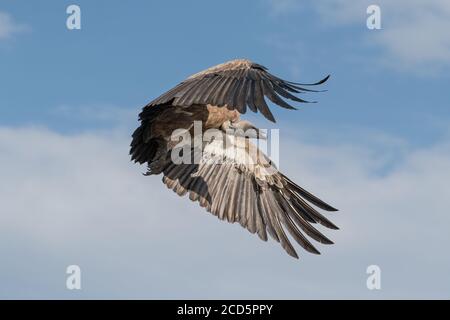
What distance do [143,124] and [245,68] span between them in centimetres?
216

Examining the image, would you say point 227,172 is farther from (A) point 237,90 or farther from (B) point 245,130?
(A) point 237,90

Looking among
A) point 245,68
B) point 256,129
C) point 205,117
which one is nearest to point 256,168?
point 256,129

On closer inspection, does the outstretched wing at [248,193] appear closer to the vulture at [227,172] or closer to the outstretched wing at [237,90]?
the vulture at [227,172]

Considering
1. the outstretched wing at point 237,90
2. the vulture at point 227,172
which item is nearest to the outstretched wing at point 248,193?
the vulture at point 227,172

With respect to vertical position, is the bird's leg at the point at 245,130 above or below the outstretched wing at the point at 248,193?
above

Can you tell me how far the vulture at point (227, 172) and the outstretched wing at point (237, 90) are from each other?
0.60 metres

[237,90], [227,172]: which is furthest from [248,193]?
[237,90]

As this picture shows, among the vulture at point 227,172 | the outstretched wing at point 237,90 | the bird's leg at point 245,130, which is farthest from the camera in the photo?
the bird's leg at point 245,130

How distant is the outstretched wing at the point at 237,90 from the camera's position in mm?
9180

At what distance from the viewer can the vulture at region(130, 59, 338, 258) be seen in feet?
38.3

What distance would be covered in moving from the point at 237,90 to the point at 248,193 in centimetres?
363

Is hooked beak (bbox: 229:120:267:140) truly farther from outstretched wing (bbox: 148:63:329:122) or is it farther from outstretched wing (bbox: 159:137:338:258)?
outstretched wing (bbox: 148:63:329:122)

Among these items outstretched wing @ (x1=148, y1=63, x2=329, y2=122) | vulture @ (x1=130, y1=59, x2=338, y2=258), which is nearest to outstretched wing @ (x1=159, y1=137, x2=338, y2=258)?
vulture @ (x1=130, y1=59, x2=338, y2=258)

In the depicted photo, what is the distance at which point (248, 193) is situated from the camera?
1297 centimetres
